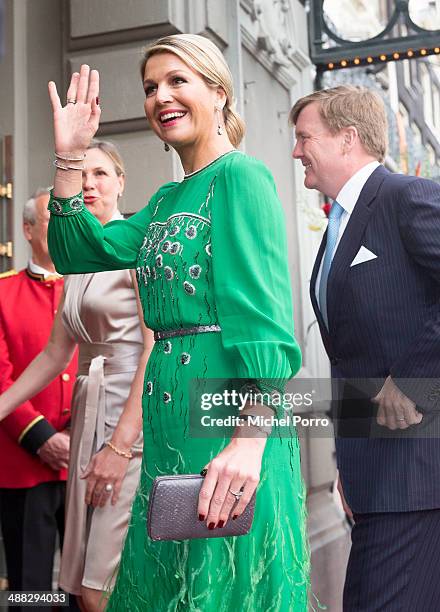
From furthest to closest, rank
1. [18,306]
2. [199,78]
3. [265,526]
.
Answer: [18,306]
[199,78]
[265,526]

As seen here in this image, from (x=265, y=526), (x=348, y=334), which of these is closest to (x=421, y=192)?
(x=348, y=334)

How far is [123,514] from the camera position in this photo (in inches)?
103

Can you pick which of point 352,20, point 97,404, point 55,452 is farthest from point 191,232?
point 352,20

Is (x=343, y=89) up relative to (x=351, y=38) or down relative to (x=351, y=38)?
down

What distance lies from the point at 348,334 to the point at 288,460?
22.8 inches

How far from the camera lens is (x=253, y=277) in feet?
4.94

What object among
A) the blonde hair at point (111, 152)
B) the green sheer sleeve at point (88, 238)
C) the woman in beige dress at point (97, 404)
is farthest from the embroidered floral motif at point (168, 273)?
the blonde hair at point (111, 152)

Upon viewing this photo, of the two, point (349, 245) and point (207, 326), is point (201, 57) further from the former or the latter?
point (349, 245)

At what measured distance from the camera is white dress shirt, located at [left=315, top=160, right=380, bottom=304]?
2250mm

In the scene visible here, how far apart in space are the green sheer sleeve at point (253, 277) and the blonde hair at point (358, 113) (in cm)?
94

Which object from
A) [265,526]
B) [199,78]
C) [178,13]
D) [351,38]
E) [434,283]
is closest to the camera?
[265,526]

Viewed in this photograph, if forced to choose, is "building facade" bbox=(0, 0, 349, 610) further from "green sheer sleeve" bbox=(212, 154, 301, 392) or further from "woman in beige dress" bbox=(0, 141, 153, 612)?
"green sheer sleeve" bbox=(212, 154, 301, 392)

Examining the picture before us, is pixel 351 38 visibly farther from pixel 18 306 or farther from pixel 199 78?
pixel 199 78

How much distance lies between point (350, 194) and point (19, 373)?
1706 mm
